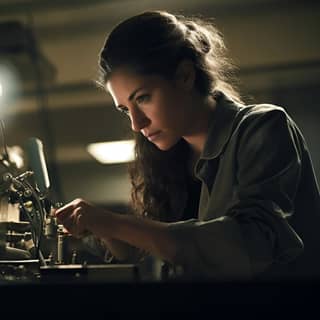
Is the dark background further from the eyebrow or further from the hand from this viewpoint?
the hand

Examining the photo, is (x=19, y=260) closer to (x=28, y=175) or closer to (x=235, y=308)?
(x=28, y=175)

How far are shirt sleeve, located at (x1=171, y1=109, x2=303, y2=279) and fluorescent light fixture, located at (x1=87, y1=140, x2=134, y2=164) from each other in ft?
7.78

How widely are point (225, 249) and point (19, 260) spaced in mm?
399

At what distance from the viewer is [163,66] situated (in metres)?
1.12

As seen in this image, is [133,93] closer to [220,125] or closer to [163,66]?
[163,66]

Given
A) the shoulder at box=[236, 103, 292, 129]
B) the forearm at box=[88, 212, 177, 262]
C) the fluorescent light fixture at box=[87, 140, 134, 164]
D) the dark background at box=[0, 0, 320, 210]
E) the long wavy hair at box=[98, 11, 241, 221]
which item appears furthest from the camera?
the fluorescent light fixture at box=[87, 140, 134, 164]

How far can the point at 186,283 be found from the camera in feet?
1.66

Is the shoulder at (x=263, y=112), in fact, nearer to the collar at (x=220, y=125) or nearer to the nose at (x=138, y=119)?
the collar at (x=220, y=125)

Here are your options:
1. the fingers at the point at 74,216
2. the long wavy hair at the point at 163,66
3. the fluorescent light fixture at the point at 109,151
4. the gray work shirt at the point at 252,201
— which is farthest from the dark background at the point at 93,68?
the fingers at the point at 74,216

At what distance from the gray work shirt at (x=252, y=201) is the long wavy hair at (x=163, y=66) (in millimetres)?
115

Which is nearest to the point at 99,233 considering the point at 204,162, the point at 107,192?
the point at 204,162

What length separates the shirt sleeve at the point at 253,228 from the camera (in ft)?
2.82

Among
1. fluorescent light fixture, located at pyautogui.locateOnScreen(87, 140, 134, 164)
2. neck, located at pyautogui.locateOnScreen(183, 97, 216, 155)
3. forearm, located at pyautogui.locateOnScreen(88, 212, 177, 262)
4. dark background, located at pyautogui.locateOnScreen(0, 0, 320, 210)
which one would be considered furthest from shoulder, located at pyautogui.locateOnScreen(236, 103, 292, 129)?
fluorescent light fixture, located at pyautogui.locateOnScreen(87, 140, 134, 164)

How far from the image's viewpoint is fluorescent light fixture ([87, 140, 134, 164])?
3.38 metres
